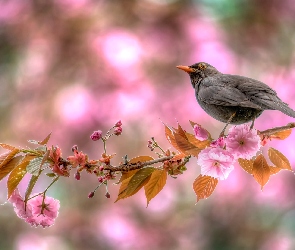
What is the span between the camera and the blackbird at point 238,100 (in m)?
1.02

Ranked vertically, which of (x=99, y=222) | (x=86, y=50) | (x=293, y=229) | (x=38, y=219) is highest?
(x=86, y=50)

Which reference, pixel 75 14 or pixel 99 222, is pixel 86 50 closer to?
pixel 75 14

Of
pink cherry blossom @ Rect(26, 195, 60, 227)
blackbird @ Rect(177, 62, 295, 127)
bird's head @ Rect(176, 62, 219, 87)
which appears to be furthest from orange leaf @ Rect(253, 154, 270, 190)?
bird's head @ Rect(176, 62, 219, 87)

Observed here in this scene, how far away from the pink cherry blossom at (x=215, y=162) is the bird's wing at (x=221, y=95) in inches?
5.7

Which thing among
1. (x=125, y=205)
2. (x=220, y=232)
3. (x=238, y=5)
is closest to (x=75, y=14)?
(x=238, y=5)

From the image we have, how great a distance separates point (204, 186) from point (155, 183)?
8cm

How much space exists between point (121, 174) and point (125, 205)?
258 centimetres

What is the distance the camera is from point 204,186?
90 cm

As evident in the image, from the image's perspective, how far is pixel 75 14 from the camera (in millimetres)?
3268

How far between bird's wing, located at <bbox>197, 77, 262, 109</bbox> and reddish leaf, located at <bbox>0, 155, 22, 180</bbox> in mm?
403

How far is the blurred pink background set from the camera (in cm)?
317

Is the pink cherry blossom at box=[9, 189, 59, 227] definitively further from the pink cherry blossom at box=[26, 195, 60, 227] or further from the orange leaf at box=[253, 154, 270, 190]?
the orange leaf at box=[253, 154, 270, 190]

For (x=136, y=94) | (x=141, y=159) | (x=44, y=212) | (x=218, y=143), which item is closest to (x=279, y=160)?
(x=218, y=143)

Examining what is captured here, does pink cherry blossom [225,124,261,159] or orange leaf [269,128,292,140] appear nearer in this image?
pink cherry blossom [225,124,261,159]
